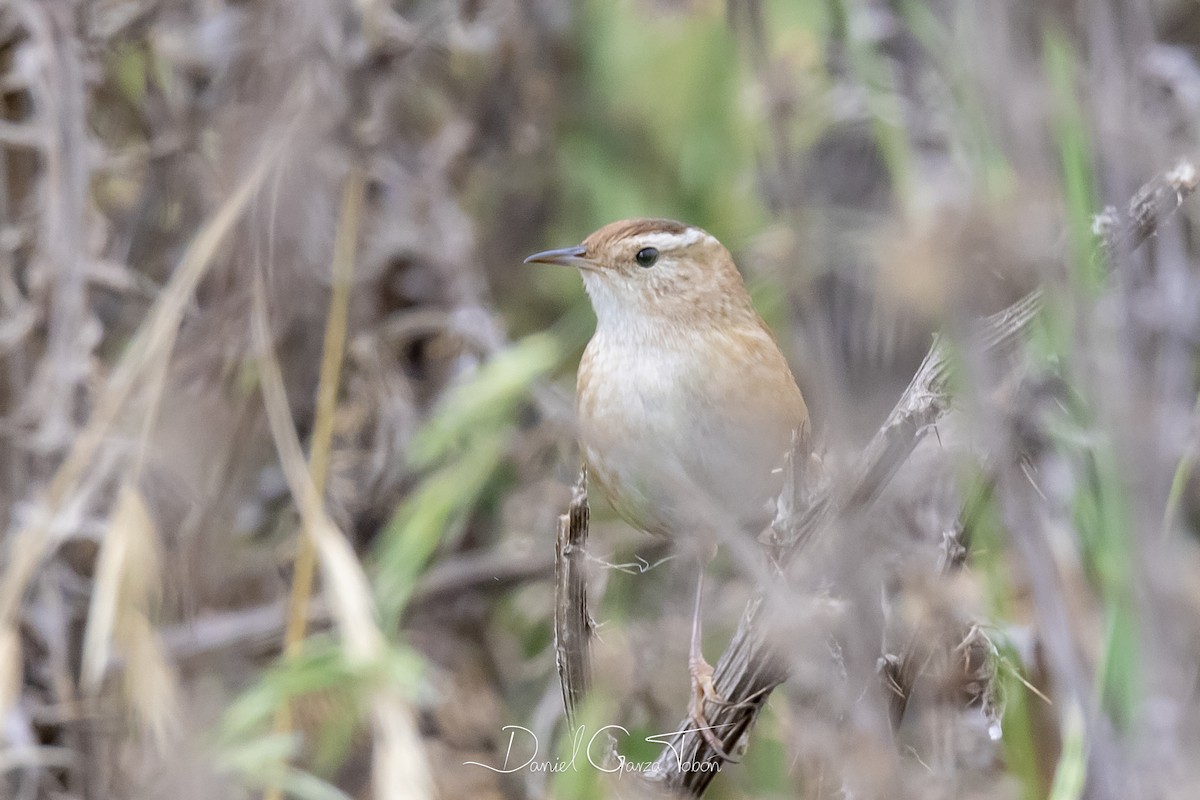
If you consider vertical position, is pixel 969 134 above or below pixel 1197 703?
above

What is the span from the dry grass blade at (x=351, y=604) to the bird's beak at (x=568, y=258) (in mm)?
809

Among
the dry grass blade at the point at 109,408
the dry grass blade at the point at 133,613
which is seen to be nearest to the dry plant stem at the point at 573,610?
the dry grass blade at the point at 133,613

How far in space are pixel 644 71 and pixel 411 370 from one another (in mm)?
1338

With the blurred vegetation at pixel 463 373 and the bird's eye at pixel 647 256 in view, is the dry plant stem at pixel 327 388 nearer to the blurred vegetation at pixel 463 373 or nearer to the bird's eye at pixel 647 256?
the blurred vegetation at pixel 463 373

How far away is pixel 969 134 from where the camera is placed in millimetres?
1745

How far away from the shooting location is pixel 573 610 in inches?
83.0

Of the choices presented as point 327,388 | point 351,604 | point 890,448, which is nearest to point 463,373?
point 327,388

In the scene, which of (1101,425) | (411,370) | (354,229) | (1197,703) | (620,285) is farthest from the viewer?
(411,370)

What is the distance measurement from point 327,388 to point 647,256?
1.27 m

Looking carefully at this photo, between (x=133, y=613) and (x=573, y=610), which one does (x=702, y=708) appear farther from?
(x=133, y=613)

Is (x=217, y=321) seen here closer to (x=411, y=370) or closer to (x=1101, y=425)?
(x=411, y=370)

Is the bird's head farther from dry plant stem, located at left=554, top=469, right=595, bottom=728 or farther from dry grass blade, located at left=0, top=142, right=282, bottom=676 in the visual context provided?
dry grass blade, located at left=0, top=142, right=282, bottom=676

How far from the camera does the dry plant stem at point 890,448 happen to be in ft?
5.05

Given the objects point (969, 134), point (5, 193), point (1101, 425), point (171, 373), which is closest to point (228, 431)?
point (171, 373)
